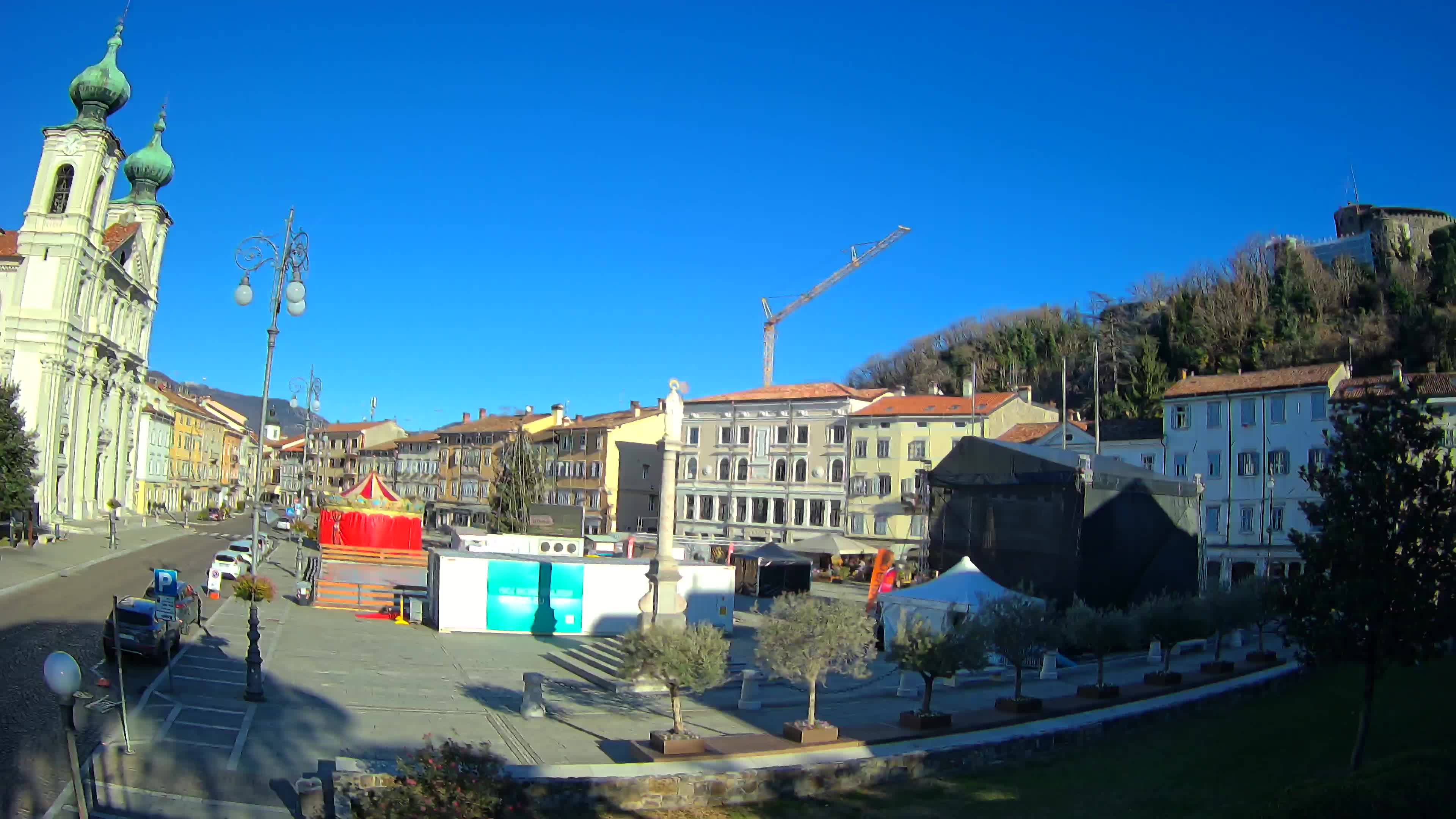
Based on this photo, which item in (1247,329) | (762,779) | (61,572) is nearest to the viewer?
(762,779)

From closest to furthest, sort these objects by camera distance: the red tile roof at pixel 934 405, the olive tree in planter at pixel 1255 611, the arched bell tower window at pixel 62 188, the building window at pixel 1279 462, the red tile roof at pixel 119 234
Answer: the olive tree in planter at pixel 1255 611
the building window at pixel 1279 462
the arched bell tower window at pixel 62 188
the red tile roof at pixel 934 405
the red tile roof at pixel 119 234

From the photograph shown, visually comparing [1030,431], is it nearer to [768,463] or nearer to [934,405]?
[934,405]

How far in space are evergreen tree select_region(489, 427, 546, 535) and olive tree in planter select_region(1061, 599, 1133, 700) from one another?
42934mm

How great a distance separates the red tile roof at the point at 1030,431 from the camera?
57219 millimetres

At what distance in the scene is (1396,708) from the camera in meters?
19.1

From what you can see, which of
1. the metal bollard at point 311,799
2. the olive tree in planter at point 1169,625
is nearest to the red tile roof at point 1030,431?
the olive tree in planter at point 1169,625

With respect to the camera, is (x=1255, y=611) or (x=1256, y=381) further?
(x=1256, y=381)

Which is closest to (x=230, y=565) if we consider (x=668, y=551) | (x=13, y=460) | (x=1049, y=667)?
(x=13, y=460)

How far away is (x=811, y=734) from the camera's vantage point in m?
15.1

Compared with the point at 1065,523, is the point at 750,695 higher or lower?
lower

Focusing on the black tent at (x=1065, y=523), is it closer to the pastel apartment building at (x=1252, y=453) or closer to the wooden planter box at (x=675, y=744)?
the pastel apartment building at (x=1252, y=453)

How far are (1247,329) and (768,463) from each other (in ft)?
117

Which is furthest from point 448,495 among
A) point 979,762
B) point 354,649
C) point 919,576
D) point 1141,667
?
point 979,762

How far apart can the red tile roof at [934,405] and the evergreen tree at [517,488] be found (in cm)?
2139
